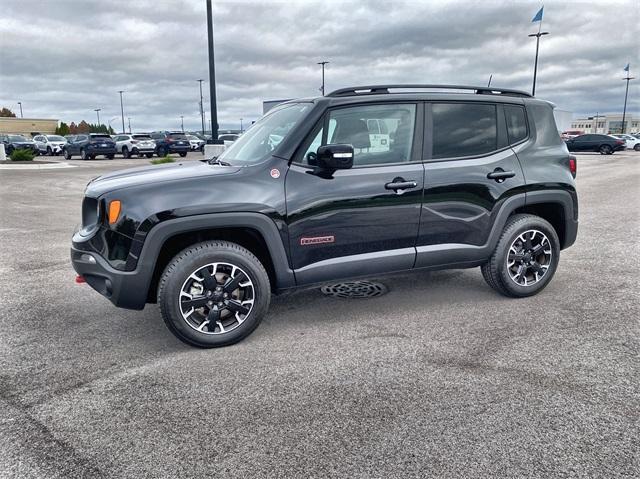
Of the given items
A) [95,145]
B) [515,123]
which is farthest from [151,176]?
[95,145]

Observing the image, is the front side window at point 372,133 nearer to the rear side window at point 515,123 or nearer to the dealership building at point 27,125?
the rear side window at point 515,123

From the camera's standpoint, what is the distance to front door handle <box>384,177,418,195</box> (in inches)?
162

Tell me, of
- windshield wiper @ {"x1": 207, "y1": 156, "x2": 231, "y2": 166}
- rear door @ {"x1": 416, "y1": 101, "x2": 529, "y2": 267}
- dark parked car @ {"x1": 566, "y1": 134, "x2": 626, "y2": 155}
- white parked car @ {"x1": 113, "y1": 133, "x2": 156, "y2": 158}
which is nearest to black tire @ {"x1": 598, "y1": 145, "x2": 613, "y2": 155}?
dark parked car @ {"x1": 566, "y1": 134, "x2": 626, "y2": 155}

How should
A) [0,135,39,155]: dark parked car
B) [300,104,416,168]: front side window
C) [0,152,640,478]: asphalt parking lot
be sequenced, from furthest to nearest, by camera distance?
[0,135,39,155]: dark parked car → [300,104,416,168]: front side window → [0,152,640,478]: asphalt parking lot

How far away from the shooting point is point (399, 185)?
413 cm

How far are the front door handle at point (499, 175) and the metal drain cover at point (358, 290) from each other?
1.54 m

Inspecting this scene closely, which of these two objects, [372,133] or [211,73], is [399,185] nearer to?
[372,133]

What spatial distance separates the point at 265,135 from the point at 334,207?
100cm

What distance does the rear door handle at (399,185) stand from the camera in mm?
4117

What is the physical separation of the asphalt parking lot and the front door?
60 cm

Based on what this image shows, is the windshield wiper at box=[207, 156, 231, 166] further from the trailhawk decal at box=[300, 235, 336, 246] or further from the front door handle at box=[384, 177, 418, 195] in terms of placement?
the front door handle at box=[384, 177, 418, 195]

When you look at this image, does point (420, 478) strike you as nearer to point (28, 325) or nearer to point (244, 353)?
point (244, 353)

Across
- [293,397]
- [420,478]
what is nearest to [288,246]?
[293,397]

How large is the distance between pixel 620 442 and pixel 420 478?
1.10 metres
